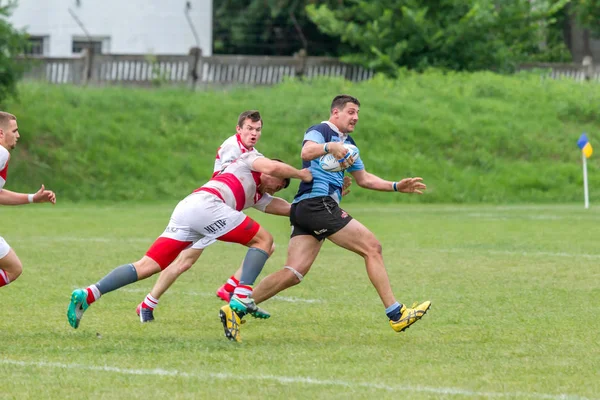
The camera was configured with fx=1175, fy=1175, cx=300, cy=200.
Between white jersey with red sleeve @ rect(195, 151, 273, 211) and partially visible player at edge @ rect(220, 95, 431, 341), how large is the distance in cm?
39

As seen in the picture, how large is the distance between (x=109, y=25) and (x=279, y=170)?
3027 cm

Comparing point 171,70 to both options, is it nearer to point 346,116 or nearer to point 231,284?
point 231,284

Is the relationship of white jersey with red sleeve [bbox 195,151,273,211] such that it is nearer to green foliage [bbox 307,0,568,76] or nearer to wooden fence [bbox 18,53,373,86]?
wooden fence [bbox 18,53,373,86]

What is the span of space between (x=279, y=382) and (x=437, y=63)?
95.8 feet

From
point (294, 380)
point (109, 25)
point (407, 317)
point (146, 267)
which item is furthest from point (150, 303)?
point (109, 25)

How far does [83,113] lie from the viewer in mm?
29938

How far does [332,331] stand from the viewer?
368 inches

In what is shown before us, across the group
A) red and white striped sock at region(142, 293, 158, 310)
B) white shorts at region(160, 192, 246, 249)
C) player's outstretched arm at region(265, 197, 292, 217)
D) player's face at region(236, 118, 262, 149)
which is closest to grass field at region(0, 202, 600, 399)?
red and white striped sock at region(142, 293, 158, 310)

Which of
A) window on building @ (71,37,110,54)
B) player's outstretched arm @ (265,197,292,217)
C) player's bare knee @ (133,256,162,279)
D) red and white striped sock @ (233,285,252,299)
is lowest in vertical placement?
window on building @ (71,37,110,54)

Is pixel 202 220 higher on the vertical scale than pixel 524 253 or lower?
higher

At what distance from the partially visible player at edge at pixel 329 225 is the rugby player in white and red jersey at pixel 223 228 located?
0.72ft

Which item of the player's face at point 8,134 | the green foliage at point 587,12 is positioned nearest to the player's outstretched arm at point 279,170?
the player's face at point 8,134

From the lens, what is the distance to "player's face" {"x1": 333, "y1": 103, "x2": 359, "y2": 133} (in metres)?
9.22

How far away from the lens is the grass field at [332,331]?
7008 millimetres
